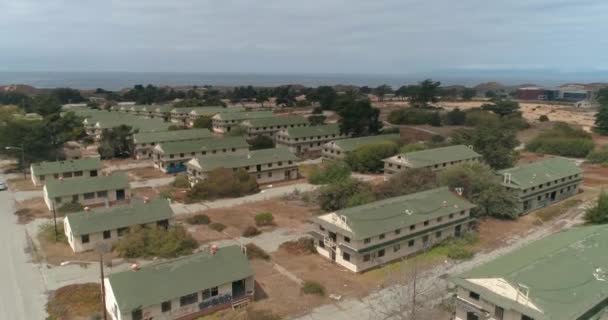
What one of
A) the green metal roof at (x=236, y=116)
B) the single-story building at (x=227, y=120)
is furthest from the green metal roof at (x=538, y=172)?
the green metal roof at (x=236, y=116)

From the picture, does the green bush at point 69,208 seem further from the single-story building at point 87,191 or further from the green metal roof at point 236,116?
the green metal roof at point 236,116

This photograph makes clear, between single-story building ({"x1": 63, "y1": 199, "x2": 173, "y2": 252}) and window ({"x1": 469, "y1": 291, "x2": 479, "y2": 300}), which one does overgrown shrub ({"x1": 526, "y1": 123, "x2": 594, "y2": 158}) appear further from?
single-story building ({"x1": 63, "y1": 199, "x2": 173, "y2": 252})

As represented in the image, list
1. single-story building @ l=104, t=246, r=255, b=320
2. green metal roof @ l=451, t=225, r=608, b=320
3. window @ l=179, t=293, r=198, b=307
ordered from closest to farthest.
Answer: green metal roof @ l=451, t=225, r=608, b=320
single-story building @ l=104, t=246, r=255, b=320
window @ l=179, t=293, r=198, b=307

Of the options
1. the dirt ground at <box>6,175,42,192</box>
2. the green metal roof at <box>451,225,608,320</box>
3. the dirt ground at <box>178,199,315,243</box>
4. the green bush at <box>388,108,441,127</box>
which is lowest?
the dirt ground at <box>178,199,315,243</box>

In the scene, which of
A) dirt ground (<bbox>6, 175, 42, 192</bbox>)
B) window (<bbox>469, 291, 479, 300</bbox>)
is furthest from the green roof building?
dirt ground (<bbox>6, 175, 42, 192</bbox>)

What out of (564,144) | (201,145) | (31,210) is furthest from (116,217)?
(564,144)

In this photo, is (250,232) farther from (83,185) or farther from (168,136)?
(168,136)
